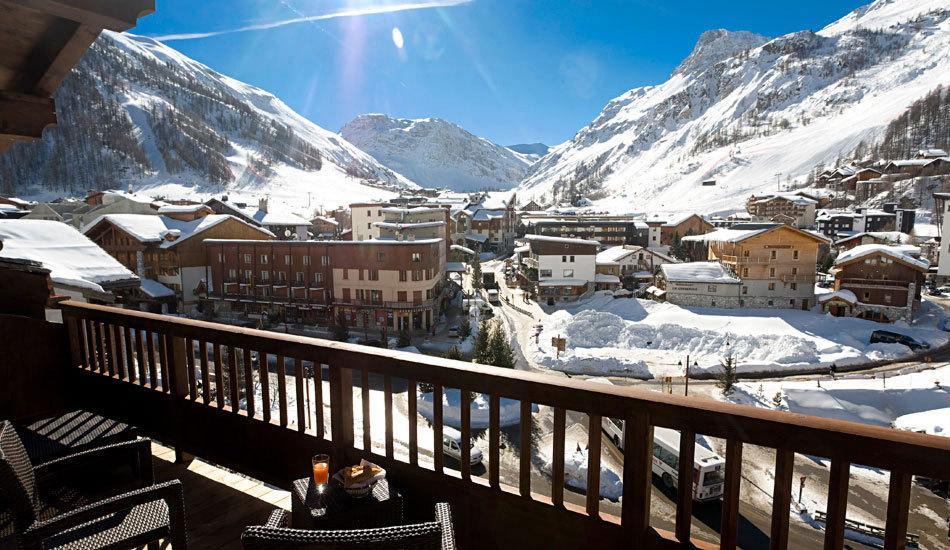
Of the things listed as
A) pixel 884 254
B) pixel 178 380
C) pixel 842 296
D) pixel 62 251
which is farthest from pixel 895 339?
pixel 62 251

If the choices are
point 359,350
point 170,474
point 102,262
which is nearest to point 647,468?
point 359,350

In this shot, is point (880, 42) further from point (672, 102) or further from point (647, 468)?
point (647, 468)

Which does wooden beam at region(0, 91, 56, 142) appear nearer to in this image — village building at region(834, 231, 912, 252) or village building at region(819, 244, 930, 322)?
village building at region(819, 244, 930, 322)

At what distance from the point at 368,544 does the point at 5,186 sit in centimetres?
11525

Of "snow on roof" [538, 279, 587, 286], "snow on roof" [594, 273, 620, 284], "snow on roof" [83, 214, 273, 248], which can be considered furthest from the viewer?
"snow on roof" [594, 273, 620, 284]

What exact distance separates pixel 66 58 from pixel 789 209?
71160 mm

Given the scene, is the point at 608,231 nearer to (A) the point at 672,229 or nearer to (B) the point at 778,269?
(A) the point at 672,229

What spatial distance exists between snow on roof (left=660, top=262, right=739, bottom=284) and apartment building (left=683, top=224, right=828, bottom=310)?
1116mm

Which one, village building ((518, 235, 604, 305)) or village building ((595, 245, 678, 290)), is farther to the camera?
village building ((595, 245, 678, 290))

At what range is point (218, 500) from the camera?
10.6ft

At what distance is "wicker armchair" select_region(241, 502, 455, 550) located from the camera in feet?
4.67

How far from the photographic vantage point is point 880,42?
135 meters

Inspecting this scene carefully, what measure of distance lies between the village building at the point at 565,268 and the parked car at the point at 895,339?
1552 cm

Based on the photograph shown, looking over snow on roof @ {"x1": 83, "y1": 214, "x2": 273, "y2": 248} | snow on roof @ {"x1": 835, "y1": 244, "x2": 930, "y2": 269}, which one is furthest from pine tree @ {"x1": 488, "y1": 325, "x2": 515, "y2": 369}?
snow on roof @ {"x1": 835, "y1": 244, "x2": 930, "y2": 269}
